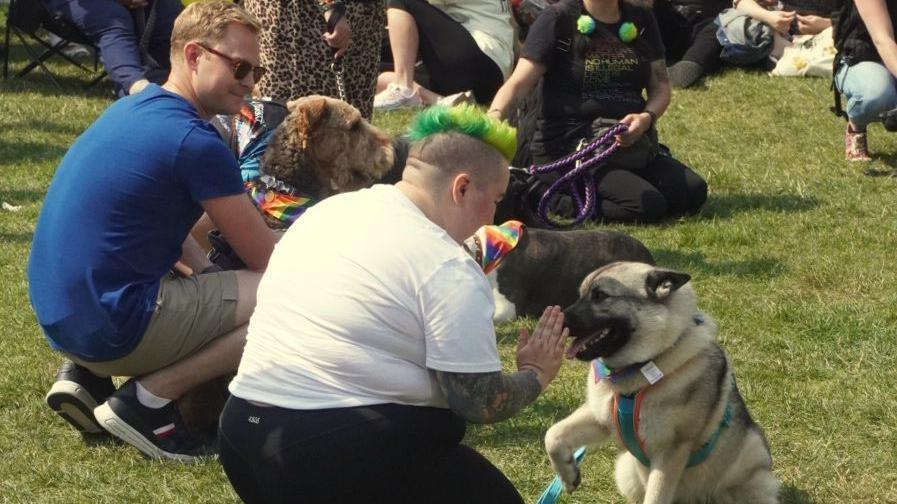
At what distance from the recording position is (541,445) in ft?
15.5

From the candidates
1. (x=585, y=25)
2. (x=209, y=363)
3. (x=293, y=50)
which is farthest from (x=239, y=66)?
(x=585, y=25)

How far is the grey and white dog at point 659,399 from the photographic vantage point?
165 inches

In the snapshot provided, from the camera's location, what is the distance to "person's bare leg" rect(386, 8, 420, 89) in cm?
1016

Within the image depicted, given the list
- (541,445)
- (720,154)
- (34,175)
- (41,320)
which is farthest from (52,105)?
(541,445)

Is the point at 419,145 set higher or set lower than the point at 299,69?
higher

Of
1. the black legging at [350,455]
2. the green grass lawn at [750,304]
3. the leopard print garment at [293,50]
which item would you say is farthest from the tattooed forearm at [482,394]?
the leopard print garment at [293,50]

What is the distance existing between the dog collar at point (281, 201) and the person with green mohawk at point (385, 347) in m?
1.71

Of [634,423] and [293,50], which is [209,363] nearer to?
[634,423]

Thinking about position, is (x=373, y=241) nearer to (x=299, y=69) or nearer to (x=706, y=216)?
(x=299, y=69)

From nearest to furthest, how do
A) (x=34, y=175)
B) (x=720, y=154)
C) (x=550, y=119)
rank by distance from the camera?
(x=550, y=119) < (x=34, y=175) < (x=720, y=154)

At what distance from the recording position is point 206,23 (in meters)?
4.54

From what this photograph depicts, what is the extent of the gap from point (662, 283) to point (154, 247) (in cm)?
180

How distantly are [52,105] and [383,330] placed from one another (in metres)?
8.03

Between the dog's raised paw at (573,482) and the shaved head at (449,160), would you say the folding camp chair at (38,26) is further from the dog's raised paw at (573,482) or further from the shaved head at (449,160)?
the shaved head at (449,160)
